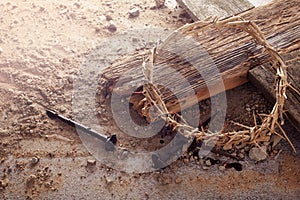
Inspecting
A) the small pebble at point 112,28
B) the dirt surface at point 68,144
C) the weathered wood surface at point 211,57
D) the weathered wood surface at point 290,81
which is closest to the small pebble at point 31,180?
the dirt surface at point 68,144

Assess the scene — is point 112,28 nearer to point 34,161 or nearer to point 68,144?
point 68,144

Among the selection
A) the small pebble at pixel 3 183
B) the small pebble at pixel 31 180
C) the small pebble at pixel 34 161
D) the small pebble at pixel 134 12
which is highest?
the small pebble at pixel 134 12

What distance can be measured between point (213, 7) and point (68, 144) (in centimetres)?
105

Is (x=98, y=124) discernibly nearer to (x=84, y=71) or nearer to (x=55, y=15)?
(x=84, y=71)

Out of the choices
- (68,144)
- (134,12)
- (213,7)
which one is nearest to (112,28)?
(134,12)

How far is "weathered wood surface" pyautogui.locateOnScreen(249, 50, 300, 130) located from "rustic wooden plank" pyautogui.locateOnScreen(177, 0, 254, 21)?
430 mm

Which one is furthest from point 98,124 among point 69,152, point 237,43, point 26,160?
point 237,43

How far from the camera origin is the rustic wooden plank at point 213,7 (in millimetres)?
2258

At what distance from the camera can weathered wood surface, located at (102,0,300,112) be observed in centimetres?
191

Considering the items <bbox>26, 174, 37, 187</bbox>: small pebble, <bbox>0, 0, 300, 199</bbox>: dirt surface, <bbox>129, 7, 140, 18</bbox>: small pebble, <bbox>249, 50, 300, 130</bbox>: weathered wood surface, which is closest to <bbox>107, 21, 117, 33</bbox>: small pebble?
<bbox>0, 0, 300, 199</bbox>: dirt surface

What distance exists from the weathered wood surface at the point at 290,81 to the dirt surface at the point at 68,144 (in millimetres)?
86

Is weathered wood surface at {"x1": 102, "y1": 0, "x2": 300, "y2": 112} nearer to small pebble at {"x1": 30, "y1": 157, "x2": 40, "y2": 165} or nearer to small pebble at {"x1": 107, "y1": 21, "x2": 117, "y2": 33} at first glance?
small pebble at {"x1": 107, "y1": 21, "x2": 117, "y2": 33}

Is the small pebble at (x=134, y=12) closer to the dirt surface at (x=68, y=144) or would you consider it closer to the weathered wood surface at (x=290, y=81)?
the dirt surface at (x=68, y=144)

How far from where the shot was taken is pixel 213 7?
7.49 ft
